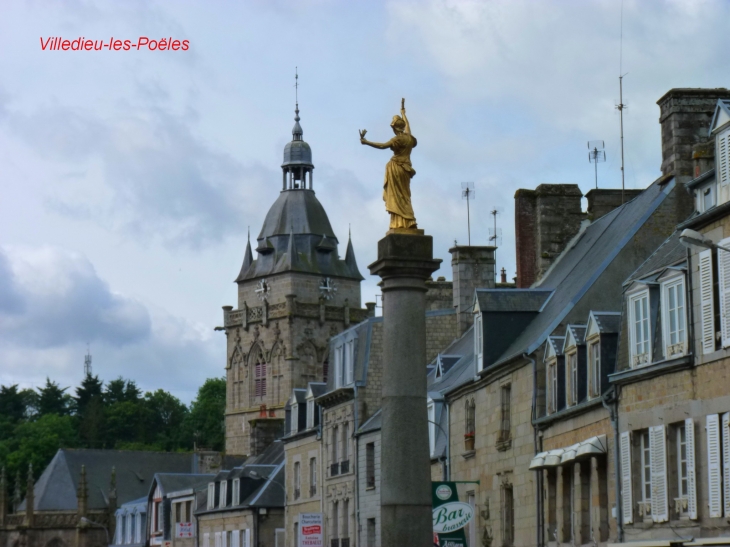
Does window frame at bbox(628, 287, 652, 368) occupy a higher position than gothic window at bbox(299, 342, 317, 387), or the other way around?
gothic window at bbox(299, 342, 317, 387)

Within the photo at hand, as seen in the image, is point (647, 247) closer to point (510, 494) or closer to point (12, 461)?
point (510, 494)

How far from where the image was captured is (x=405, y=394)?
79.4 ft

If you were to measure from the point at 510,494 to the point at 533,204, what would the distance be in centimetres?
1114

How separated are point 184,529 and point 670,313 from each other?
47264 mm

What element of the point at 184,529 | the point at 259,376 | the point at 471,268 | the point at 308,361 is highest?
the point at 308,361

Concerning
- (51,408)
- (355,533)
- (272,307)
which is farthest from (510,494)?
(51,408)

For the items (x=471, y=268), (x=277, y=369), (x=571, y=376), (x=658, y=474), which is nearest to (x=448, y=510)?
(x=571, y=376)

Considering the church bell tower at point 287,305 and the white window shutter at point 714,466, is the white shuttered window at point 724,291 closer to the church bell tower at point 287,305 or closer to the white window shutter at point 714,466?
the white window shutter at point 714,466

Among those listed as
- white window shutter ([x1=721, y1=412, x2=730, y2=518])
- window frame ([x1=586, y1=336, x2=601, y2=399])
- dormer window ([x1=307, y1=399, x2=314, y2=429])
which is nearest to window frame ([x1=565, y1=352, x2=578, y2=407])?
window frame ([x1=586, y1=336, x2=601, y2=399])

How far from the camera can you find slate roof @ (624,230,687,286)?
2750 centimetres

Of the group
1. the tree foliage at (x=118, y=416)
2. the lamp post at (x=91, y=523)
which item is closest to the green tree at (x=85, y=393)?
the tree foliage at (x=118, y=416)

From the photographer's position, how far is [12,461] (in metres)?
126

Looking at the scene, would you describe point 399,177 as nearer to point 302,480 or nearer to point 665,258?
point 665,258

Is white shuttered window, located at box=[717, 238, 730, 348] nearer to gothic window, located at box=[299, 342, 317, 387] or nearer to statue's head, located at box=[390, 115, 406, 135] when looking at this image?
statue's head, located at box=[390, 115, 406, 135]
